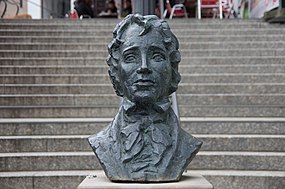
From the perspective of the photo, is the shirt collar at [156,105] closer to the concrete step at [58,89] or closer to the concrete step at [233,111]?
the concrete step at [233,111]

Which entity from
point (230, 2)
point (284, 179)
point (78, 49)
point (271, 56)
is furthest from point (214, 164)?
point (230, 2)

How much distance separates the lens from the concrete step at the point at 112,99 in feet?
27.1

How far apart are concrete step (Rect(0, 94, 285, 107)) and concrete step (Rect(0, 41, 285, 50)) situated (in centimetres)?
203

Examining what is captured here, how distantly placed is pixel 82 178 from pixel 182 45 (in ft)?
15.0

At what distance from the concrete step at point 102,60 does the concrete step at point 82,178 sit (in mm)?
3491

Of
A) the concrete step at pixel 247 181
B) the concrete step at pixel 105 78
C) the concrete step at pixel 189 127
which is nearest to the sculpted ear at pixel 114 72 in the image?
the concrete step at pixel 247 181

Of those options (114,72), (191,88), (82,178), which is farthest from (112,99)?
(114,72)

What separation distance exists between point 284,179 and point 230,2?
1365 cm

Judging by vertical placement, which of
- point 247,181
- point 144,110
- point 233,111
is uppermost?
point 144,110

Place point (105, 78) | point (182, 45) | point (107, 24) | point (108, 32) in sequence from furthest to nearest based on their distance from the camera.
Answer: point (107, 24)
point (108, 32)
point (182, 45)
point (105, 78)

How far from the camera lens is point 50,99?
8383 millimetres

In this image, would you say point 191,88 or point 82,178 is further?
point 191,88

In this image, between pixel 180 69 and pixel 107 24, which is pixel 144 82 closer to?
pixel 180 69

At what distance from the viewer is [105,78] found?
8.98m
